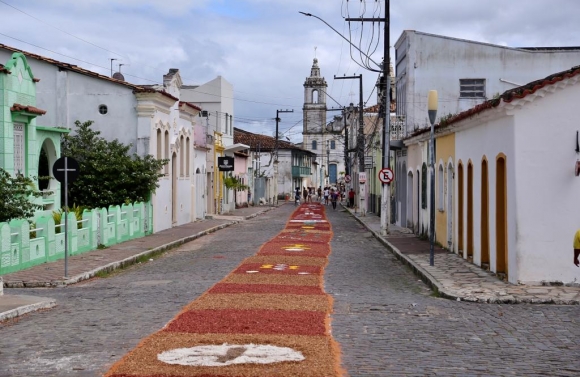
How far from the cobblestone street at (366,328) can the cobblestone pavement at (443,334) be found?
1 cm

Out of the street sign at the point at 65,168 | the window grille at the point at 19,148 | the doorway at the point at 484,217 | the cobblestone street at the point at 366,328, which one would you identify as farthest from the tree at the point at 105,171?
the doorway at the point at 484,217

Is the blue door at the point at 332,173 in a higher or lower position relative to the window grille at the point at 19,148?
higher

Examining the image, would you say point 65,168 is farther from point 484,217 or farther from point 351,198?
point 351,198

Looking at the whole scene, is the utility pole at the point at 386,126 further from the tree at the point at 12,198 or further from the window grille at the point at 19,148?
the tree at the point at 12,198

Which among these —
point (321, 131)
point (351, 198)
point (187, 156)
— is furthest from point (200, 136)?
point (321, 131)

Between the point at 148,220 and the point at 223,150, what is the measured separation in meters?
23.5

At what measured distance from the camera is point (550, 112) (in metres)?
15.7

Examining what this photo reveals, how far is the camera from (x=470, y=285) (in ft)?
51.2

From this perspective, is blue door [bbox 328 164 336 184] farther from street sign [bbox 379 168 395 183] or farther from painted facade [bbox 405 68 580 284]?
painted facade [bbox 405 68 580 284]

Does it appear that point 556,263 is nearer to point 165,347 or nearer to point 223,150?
point 165,347

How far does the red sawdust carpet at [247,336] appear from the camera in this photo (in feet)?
27.2

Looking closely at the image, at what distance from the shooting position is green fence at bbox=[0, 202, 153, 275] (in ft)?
57.2

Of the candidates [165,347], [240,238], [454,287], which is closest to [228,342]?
[165,347]

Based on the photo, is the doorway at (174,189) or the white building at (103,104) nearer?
the white building at (103,104)
